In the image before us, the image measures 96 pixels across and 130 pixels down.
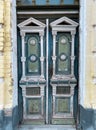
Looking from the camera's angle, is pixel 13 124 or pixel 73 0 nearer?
pixel 13 124

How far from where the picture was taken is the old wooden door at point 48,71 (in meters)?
5.00

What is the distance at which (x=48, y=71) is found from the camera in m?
5.09

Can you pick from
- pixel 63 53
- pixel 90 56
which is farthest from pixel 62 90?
pixel 90 56

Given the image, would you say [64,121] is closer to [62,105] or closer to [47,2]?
[62,105]

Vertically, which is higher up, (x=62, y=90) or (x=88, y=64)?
(x=88, y=64)

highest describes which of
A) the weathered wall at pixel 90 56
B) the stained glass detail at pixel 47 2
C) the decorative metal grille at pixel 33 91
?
the stained glass detail at pixel 47 2

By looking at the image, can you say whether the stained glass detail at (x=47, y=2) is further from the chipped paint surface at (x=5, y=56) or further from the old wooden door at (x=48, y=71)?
the chipped paint surface at (x=5, y=56)

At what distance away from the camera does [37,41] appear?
5.05 meters

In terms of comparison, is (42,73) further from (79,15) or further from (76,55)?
(79,15)

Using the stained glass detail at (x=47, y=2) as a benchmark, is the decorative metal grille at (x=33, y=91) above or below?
below

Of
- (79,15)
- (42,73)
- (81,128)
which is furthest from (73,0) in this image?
(81,128)

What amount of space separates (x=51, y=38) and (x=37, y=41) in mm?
265

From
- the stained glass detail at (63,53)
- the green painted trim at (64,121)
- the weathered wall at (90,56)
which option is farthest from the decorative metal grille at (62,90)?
the weathered wall at (90,56)

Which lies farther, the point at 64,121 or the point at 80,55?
the point at 64,121
